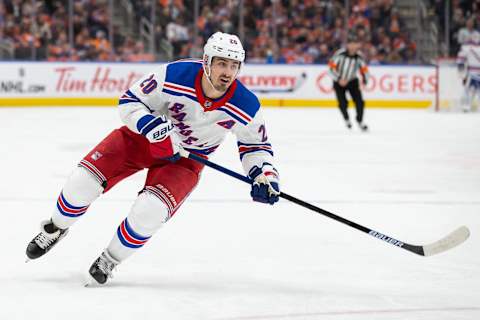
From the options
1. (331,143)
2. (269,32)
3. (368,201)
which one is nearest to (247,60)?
(269,32)

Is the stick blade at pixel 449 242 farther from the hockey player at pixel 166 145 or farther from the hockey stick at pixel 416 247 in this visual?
the hockey player at pixel 166 145

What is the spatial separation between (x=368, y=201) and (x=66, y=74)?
965 centimetres

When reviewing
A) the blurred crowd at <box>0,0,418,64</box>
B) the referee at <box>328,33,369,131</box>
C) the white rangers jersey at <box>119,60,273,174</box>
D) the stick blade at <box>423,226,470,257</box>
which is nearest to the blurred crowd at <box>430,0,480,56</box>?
the blurred crowd at <box>0,0,418,64</box>

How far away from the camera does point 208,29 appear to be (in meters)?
15.2

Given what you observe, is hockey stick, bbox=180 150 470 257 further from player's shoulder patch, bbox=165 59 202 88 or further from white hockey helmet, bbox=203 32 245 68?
white hockey helmet, bbox=203 32 245 68

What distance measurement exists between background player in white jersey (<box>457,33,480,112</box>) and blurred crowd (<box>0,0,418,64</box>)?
1311 mm

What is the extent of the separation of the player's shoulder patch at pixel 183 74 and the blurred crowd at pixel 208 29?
11058 mm

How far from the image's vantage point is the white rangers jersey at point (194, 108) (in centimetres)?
348

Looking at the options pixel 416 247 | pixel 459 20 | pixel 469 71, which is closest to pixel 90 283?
pixel 416 247

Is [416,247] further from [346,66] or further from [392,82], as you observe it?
[392,82]

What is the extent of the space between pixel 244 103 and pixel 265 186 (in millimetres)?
348

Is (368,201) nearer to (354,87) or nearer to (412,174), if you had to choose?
(412,174)

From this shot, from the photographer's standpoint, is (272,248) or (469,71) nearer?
(272,248)

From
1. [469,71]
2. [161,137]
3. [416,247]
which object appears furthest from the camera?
[469,71]
